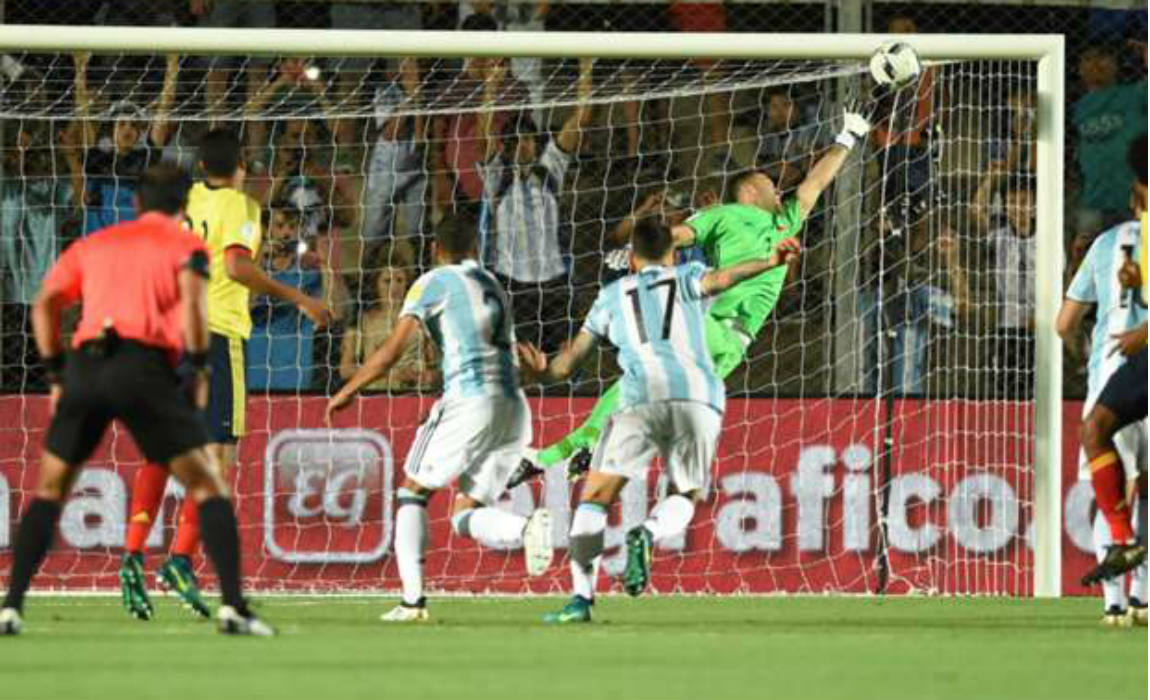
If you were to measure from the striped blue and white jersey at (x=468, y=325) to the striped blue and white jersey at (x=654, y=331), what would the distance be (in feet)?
1.31

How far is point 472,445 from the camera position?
487 inches

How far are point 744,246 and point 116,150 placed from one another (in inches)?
152

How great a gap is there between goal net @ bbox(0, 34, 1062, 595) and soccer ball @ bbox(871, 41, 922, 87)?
2.24ft

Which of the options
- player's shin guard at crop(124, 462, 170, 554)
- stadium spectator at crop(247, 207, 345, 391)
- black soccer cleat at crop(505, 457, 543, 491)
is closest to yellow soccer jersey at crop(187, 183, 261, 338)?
player's shin guard at crop(124, 462, 170, 554)

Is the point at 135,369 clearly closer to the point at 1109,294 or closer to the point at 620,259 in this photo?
the point at 1109,294

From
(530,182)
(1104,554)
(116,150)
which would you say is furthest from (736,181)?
(1104,554)

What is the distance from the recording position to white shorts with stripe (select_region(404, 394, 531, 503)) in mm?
12289

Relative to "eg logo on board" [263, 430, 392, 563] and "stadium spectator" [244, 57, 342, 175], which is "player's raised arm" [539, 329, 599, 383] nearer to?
"eg logo on board" [263, 430, 392, 563]

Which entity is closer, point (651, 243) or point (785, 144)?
point (651, 243)

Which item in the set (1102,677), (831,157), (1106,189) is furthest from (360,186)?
(1102,677)

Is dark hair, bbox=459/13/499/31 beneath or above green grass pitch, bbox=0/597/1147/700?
above

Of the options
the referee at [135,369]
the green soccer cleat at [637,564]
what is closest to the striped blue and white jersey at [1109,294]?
the green soccer cleat at [637,564]

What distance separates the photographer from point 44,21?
17.4 m

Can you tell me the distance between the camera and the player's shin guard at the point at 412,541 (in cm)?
1217
